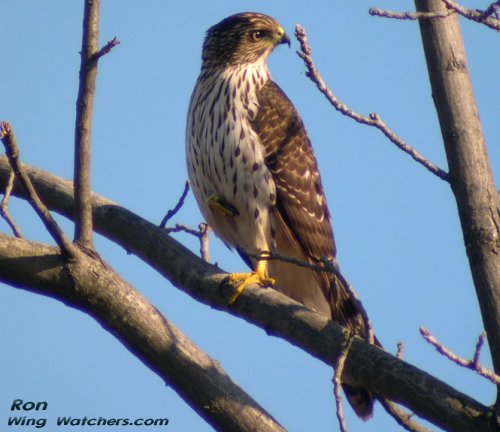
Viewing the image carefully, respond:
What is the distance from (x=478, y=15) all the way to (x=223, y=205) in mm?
3248

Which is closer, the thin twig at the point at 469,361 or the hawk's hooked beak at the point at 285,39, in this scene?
the thin twig at the point at 469,361

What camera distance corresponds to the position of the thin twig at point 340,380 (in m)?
3.40

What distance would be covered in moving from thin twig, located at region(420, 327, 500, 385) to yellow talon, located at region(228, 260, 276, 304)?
4.16ft

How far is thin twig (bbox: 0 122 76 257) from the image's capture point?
3.54m

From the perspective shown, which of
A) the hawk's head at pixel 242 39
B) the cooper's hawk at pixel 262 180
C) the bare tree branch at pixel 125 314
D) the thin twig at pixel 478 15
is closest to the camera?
the thin twig at pixel 478 15

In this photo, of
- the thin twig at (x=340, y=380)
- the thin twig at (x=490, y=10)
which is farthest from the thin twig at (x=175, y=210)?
the thin twig at (x=490, y=10)

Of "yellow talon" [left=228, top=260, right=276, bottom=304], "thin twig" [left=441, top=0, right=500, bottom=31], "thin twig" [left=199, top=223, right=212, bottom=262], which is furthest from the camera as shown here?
"thin twig" [left=199, top=223, right=212, bottom=262]

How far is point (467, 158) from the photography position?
4023 millimetres

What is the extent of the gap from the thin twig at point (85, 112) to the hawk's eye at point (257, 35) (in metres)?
3.83

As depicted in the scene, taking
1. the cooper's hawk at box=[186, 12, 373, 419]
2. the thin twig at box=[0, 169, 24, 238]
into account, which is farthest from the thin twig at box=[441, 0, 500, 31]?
the cooper's hawk at box=[186, 12, 373, 419]

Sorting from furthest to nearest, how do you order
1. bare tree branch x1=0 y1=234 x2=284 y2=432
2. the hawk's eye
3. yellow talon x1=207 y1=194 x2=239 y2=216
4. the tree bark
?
the hawk's eye
yellow talon x1=207 y1=194 x2=239 y2=216
bare tree branch x1=0 y1=234 x2=284 y2=432
the tree bark

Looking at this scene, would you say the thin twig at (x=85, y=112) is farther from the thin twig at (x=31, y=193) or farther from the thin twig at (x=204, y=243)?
the thin twig at (x=204, y=243)

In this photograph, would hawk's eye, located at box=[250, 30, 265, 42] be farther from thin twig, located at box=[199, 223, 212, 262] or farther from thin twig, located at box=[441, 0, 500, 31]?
thin twig, located at box=[441, 0, 500, 31]

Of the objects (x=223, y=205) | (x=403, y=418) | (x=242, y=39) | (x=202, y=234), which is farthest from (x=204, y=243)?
(x=242, y=39)
